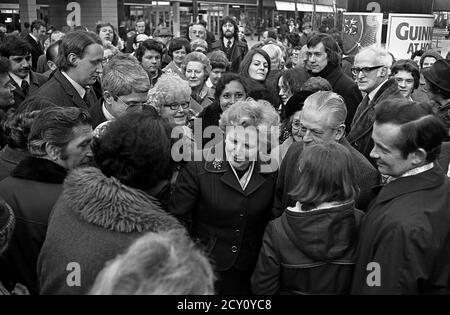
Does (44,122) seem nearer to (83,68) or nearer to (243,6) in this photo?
(83,68)

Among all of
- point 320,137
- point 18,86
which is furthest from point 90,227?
point 18,86

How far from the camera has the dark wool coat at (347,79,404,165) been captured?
3.85 meters

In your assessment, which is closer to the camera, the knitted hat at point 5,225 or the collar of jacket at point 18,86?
the knitted hat at point 5,225

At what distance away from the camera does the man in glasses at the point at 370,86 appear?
394 cm

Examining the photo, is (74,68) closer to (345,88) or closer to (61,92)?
(61,92)

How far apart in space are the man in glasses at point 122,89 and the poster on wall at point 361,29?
14.9 feet

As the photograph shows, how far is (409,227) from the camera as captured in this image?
1.93 meters

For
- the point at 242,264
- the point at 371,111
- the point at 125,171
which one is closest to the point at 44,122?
the point at 125,171

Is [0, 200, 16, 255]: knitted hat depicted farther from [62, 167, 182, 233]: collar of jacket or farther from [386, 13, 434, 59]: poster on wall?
[386, 13, 434, 59]: poster on wall

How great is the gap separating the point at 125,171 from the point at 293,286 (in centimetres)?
101

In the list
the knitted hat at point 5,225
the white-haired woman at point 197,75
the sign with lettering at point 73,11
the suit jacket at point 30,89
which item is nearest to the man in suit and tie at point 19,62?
the suit jacket at point 30,89

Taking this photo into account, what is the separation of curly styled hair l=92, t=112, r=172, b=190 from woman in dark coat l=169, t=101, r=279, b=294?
549mm

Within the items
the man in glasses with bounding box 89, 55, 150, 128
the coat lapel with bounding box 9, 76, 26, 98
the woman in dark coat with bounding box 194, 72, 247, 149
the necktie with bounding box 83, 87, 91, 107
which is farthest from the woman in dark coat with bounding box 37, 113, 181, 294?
the coat lapel with bounding box 9, 76, 26, 98

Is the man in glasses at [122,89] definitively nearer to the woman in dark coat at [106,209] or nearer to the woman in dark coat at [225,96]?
the woman in dark coat at [225,96]
